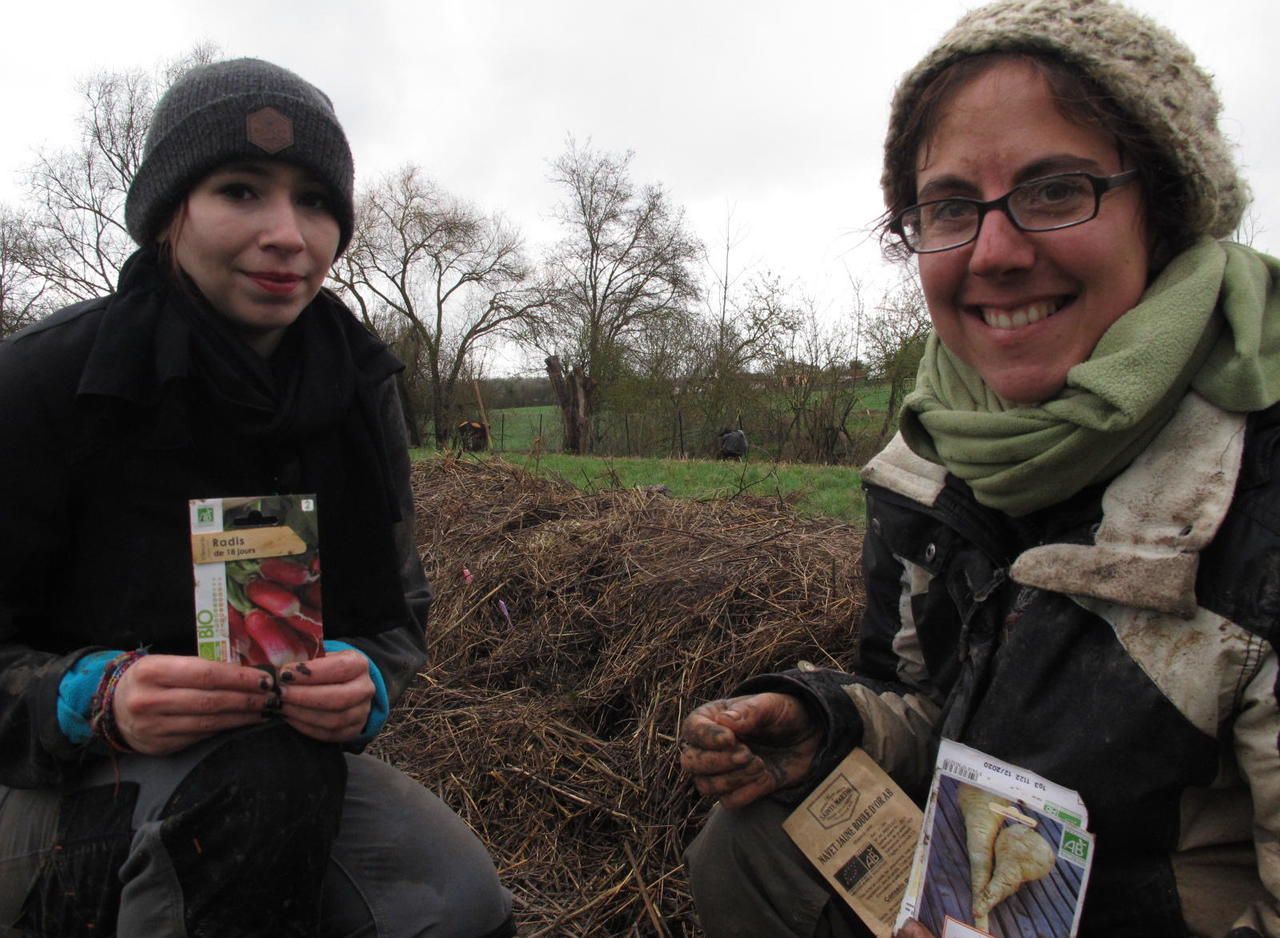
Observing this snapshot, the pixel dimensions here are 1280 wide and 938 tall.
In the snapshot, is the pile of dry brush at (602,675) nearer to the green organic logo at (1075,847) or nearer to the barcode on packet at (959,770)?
the barcode on packet at (959,770)

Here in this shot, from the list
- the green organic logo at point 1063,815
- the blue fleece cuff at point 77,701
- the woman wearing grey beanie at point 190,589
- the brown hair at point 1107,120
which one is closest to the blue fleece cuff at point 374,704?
the woman wearing grey beanie at point 190,589

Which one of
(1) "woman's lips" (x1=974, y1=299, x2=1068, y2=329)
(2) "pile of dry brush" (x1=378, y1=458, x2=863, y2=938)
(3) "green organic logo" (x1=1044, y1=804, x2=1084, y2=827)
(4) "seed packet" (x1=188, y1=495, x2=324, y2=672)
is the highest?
(1) "woman's lips" (x1=974, y1=299, x2=1068, y2=329)

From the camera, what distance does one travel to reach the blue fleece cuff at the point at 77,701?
1.36 metres

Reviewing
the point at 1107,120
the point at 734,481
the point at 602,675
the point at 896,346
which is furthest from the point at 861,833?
the point at 896,346

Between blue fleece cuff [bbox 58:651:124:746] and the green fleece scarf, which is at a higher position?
the green fleece scarf

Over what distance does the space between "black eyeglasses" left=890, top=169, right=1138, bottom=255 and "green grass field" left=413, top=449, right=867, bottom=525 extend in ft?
13.4

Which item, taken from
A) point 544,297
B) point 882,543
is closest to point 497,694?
point 882,543

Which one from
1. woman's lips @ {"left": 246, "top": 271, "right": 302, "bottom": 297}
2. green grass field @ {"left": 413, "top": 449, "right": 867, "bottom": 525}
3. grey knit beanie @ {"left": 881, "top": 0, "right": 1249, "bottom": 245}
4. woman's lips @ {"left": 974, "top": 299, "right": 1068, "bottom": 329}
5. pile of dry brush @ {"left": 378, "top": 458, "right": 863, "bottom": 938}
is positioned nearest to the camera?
grey knit beanie @ {"left": 881, "top": 0, "right": 1249, "bottom": 245}

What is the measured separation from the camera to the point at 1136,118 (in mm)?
1359

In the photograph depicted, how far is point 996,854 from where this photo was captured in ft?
4.49

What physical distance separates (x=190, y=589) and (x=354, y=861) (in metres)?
0.64

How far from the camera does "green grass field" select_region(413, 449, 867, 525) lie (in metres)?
6.46

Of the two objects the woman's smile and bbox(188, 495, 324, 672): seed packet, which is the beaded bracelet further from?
the woman's smile

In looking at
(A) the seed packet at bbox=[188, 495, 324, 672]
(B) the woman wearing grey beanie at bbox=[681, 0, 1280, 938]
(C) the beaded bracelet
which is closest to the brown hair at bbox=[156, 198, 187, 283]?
(A) the seed packet at bbox=[188, 495, 324, 672]
